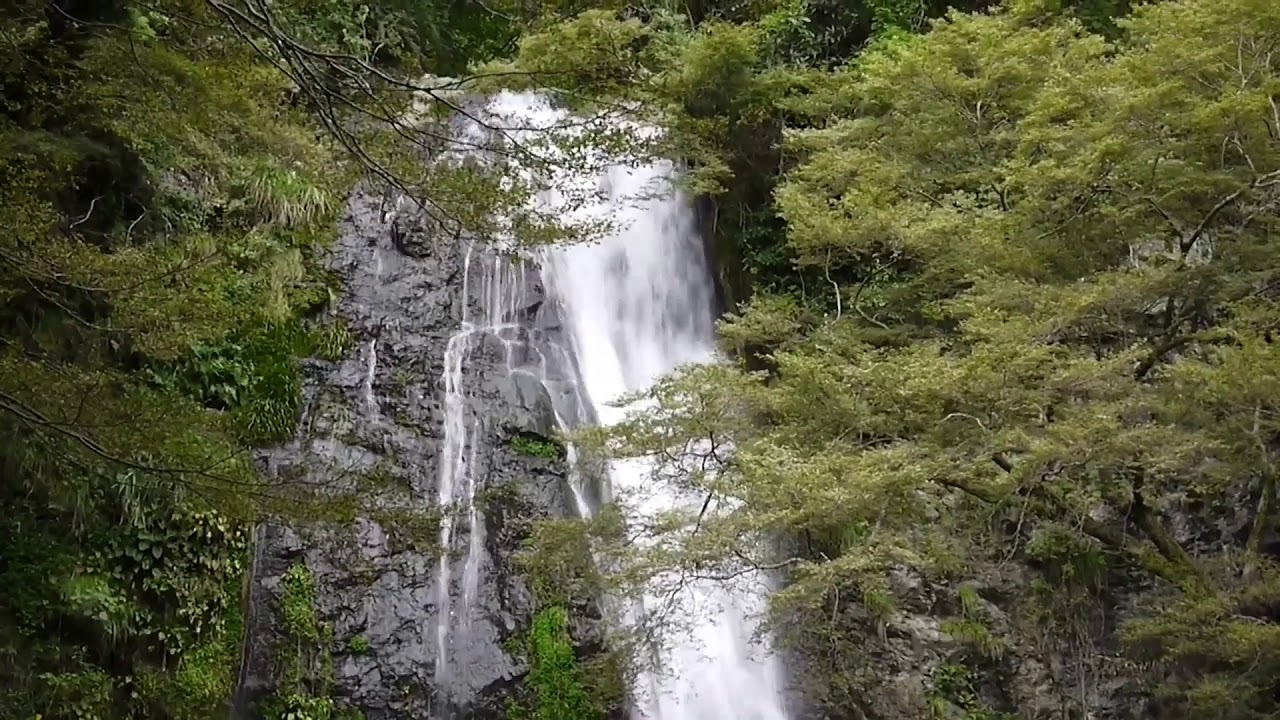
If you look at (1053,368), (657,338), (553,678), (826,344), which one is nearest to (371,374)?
(553,678)

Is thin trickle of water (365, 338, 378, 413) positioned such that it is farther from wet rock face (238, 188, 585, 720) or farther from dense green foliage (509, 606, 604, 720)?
dense green foliage (509, 606, 604, 720)

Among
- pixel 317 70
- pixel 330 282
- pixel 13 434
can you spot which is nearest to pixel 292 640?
pixel 13 434

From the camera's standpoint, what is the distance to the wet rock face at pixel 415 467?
711 centimetres

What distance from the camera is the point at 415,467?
8.21 meters

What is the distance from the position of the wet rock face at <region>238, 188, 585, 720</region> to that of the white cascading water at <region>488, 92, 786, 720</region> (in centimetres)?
72

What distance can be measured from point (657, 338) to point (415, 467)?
3.85m

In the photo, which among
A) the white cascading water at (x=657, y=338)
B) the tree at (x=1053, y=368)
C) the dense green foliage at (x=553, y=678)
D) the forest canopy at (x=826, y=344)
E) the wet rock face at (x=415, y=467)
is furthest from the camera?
the white cascading water at (x=657, y=338)

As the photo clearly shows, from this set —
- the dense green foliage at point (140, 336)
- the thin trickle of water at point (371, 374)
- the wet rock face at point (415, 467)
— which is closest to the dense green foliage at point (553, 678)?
the wet rock face at point (415, 467)

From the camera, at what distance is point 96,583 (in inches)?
239

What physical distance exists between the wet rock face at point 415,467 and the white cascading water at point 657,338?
715mm

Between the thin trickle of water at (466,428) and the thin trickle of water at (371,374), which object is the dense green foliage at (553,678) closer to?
the thin trickle of water at (466,428)

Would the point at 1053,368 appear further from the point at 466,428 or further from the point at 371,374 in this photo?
the point at 371,374

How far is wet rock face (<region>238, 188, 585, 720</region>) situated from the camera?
711 centimetres

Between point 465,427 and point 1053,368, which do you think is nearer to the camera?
point 1053,368
